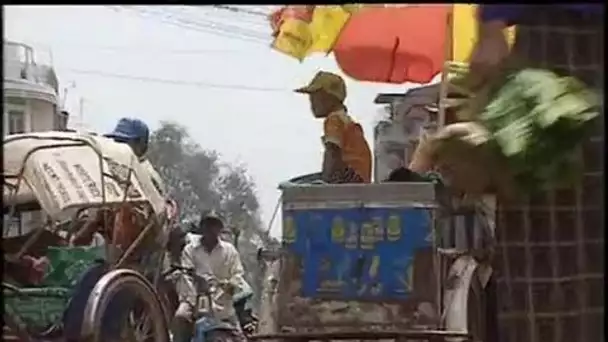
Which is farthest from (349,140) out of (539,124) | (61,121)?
(539,124)

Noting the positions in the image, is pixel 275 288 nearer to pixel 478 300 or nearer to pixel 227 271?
pixel 478 300

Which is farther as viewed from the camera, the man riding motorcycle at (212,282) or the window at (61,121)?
the man riding motorcycle at (212,282)

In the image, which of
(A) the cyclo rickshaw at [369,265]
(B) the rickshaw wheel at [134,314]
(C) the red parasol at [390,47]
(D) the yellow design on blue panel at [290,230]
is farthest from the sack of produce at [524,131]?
(B) the rickshaw wheel at [134,314]

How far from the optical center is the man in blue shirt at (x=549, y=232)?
7.66 ft

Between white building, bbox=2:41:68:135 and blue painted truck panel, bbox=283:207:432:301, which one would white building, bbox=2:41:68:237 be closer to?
white building, bbox=2:41:68:135

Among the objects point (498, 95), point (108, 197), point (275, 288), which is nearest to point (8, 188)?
point (108, 197)

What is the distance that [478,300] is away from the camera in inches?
143

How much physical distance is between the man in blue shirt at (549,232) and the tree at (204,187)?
310 cm

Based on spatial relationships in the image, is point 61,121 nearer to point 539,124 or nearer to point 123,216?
point 123,216

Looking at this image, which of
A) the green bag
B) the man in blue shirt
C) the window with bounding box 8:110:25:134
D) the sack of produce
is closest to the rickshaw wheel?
the green bag

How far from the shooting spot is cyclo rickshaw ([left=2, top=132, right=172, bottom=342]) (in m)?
4.67

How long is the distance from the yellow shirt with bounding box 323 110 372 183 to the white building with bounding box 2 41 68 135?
102 cm

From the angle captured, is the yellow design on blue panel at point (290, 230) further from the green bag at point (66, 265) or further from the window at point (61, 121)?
the window at point (61, 121)

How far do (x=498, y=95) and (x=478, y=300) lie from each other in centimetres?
147
